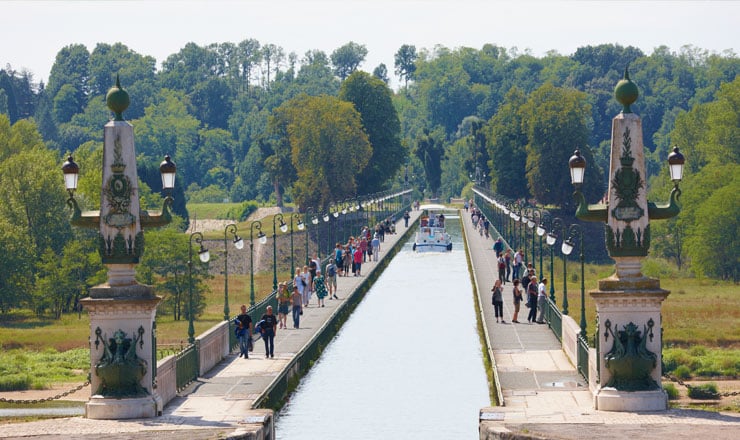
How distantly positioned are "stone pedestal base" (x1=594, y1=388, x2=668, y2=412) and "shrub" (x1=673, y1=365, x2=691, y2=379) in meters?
14.3

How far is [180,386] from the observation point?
33.0 meters

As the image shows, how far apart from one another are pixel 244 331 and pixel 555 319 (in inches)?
380

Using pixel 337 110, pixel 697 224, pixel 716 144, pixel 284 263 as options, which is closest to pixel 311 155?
pixel 337 110

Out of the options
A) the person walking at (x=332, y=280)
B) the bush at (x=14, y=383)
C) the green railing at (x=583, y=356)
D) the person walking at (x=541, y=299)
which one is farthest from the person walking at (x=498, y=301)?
the bush at (x=14, y=383)

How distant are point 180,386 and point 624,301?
402 inches

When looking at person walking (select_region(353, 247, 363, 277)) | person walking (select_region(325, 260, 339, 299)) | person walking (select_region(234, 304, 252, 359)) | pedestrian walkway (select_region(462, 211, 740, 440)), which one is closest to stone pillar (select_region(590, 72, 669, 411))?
pedestrian walkway (select_region(462, 211, 740, 440))

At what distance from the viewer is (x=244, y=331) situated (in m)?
39.4

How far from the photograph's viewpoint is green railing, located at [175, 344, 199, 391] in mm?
32906

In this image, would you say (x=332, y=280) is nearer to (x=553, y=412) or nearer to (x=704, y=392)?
(x=704, y=392)

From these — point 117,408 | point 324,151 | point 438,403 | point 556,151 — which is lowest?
point 438,403

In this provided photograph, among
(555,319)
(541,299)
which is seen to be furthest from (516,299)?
(555,319)

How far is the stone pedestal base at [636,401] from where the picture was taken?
94.3ft

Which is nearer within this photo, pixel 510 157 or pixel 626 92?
pixel 626 92

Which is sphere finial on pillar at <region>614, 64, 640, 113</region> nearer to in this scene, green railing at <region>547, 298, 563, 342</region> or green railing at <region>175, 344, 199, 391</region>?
green railing at <region>175, 344, 199, 391</region>
